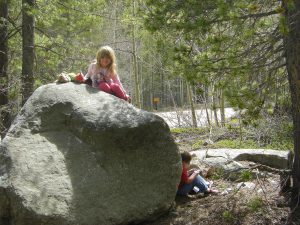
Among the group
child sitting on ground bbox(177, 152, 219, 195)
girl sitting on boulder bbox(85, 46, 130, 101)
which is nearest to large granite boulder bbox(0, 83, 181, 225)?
girl sitting on boulder bbox(85, 46, 130, 101)

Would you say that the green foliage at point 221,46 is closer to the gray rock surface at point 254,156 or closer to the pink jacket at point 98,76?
the pink jacket at point 98,76

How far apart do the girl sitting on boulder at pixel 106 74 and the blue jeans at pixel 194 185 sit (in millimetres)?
1469

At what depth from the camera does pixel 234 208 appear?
5.18 metres

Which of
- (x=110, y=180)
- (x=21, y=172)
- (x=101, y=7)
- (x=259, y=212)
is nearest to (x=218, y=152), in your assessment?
(x=259, y=212)

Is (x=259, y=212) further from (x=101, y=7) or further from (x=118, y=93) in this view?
(x=101, y=7)

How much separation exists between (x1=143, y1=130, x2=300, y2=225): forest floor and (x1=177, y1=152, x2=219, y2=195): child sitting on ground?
0.33 feet

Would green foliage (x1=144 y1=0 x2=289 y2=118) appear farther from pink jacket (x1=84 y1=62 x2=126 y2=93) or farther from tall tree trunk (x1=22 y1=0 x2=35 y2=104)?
tall tree trunk (x1=22 y1=0 x2=35 y2=104)

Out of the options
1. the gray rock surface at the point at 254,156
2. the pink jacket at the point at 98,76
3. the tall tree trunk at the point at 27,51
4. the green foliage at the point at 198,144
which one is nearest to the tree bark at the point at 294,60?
the gray rock surface at the point at 254,156

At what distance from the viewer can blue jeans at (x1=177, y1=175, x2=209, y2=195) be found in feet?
19.2

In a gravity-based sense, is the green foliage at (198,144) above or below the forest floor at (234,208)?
above

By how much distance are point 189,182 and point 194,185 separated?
156 millimetres

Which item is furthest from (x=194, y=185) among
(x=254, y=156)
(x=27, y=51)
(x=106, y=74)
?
(x=27, y=51)

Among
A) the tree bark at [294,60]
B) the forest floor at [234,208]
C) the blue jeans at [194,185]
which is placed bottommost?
the forest floor at [234,208]

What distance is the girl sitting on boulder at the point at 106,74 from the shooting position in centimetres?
563
